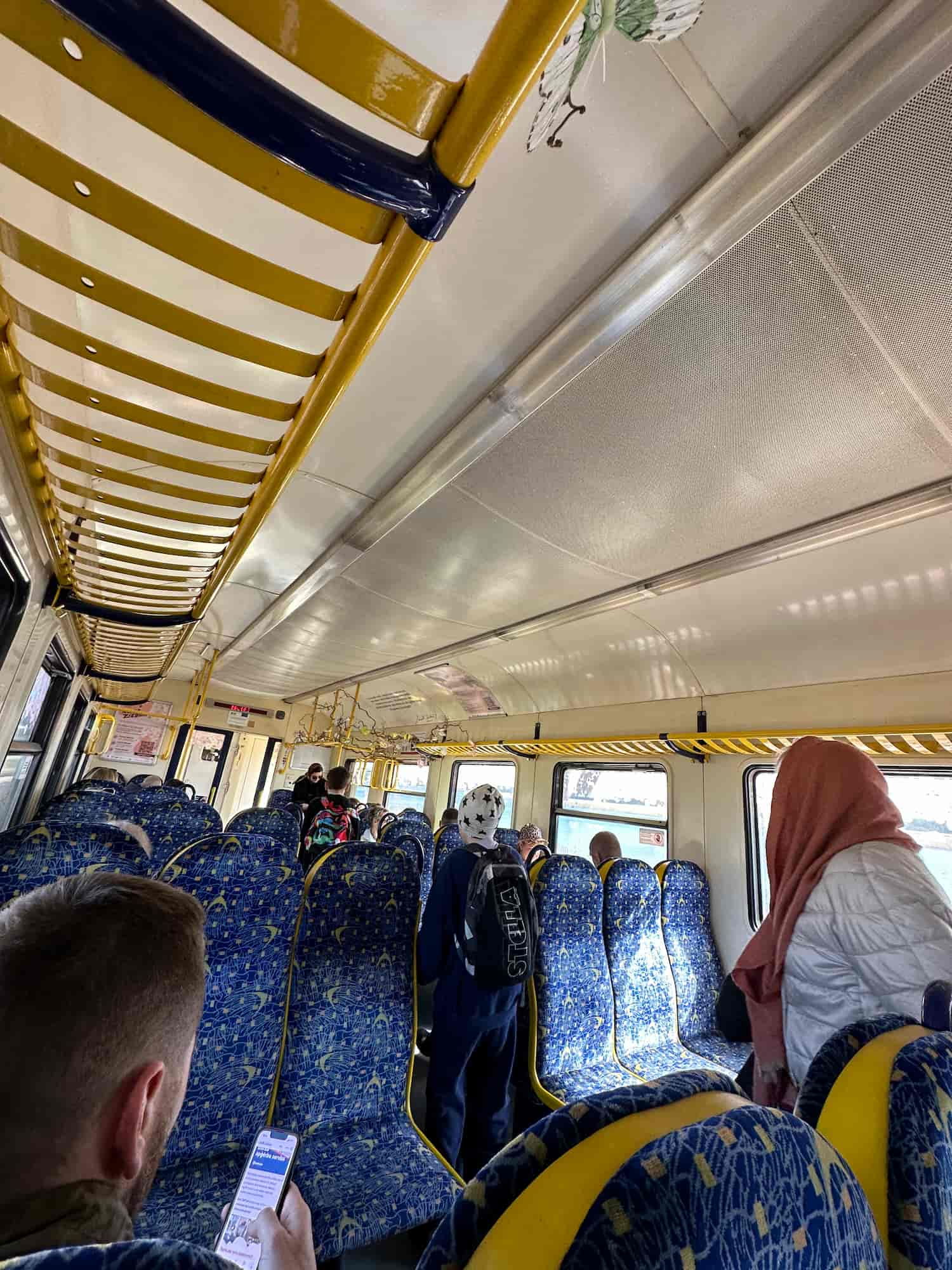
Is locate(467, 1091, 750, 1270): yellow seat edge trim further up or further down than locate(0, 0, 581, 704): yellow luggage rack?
further down

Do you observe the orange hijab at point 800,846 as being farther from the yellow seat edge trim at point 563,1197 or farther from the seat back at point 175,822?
the seat back at point 175,822

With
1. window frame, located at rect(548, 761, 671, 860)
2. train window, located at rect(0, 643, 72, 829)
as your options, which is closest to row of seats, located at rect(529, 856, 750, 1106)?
window frame, located at rect(548, 761, 671, 860)

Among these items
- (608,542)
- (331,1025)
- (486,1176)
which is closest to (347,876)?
(331,1025)

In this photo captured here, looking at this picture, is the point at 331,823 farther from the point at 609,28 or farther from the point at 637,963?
the point at 609,28

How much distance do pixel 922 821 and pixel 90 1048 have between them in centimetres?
446

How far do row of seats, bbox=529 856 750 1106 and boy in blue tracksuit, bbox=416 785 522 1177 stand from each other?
0.31 meters

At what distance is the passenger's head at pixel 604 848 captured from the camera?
485cm

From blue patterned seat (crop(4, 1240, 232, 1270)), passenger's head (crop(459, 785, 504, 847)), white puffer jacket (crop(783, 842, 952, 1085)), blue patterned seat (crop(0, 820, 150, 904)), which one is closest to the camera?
blue patterned seat (crop(4, 1240, 232, 1270))

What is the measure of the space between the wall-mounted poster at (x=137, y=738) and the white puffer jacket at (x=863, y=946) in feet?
33.8

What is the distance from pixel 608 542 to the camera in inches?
123

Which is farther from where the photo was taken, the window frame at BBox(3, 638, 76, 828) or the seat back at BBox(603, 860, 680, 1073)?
the window frame at BBox(3, 638, 76, 828)

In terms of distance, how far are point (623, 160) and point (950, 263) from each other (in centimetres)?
90

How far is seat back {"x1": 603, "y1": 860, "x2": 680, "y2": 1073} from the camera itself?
3164mm

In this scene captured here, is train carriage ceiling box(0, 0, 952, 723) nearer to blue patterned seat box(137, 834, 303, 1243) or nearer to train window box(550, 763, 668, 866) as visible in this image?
blue patterned seat box(137, 834, 303, 1243)
